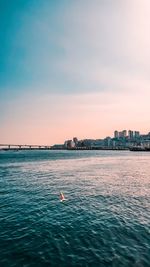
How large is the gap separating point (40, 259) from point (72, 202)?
49.4 ft

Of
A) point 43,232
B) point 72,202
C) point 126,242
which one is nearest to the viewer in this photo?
point 126,242

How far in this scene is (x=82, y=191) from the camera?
36594mm

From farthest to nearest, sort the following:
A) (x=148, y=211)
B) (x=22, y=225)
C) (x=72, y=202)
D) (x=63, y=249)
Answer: (x=72, y=202) < (x=148, y=211) < (x=22, y=225) < (x=63, y=249)

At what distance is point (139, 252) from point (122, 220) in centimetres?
675

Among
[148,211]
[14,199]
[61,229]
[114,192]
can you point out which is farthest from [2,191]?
Answer: [148,211]

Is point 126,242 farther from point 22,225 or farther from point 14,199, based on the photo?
point 14,199

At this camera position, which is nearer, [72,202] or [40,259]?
[40,259]

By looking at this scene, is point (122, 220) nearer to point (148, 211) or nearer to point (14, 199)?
point (148, 211)

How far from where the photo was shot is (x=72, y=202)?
97.5 feet

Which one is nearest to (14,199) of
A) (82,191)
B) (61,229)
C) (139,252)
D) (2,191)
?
(2,191)

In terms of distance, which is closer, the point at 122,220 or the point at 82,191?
the point at 122,220

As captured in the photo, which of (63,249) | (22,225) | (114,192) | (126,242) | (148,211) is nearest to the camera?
(63,249)

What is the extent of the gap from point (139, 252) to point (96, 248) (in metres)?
2.85

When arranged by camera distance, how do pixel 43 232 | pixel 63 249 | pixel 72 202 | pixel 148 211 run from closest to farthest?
pixel 63 249
pixel 43 232
pixel 148 211
pixel 72 202
